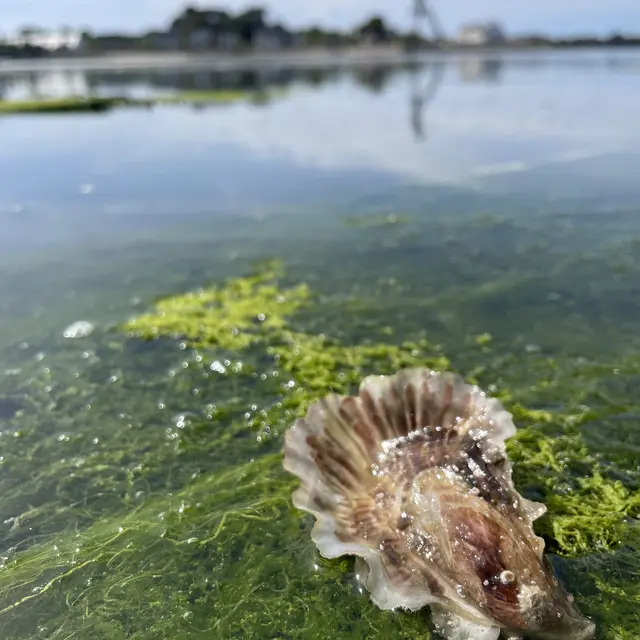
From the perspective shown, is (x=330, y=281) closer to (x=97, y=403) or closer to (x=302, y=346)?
(x=302, y=346)

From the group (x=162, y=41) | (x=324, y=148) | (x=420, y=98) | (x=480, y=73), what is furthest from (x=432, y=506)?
(x=162, y=41)

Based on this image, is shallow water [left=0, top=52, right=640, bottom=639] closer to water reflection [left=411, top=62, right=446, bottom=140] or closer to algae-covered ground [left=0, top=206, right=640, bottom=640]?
algae-covered ground [left=0, top=206, right=640, bottom=640]

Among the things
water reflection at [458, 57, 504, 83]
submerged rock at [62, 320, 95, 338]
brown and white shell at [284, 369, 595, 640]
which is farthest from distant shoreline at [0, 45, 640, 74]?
brown and white shell at [284, 369, 595, 640]

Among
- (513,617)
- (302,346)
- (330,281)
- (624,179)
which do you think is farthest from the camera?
(624,179)

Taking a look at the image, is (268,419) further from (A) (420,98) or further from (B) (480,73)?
(B) (480,73)

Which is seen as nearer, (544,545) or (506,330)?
(544,545)

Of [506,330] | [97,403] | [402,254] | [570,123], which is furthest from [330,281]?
[570,123]

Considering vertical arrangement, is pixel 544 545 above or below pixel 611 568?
above

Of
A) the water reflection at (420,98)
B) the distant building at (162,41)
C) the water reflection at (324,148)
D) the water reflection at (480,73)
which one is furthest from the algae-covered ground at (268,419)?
the distant building at (162,41)
